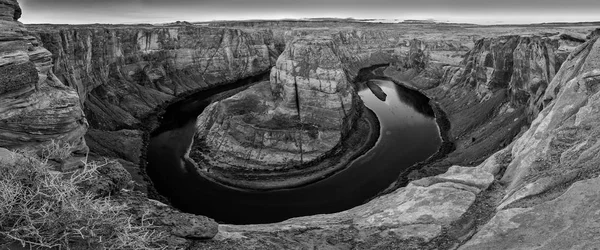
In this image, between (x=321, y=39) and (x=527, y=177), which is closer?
(x=527, y=177)

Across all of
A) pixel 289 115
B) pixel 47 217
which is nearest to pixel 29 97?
pixel 47 217

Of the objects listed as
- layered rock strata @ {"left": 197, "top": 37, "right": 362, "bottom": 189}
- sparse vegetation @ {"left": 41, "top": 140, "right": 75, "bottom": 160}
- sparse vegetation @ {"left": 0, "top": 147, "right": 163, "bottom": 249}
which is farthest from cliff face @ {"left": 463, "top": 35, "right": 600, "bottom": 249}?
layered rock strata @ {"left": 197, "top": 37, "right": 362, "bottom": 189}

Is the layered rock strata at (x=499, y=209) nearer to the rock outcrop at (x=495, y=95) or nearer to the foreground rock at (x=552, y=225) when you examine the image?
the foreground rock at (x=552, y=225)

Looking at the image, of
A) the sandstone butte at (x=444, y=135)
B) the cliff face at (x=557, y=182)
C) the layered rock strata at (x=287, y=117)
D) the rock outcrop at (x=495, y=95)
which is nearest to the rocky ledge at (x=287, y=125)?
the layered rock strata at (x=287, y=117)

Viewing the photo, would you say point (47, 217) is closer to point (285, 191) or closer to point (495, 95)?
point (285, 191)

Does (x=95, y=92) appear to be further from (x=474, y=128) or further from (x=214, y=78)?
(x=474, y=128)

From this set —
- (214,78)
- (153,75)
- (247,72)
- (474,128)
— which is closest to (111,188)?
(474,128)

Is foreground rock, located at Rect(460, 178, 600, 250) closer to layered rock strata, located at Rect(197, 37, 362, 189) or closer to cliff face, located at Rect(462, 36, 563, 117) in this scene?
cliff face, located at Rect(462, 36, 563, 117)
